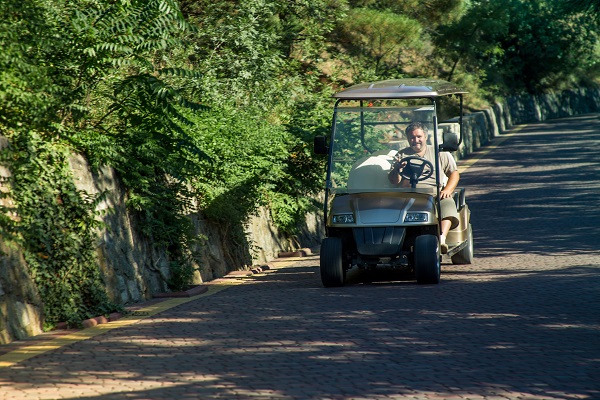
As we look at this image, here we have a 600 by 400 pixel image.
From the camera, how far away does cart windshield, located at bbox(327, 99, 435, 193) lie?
12.7 meters

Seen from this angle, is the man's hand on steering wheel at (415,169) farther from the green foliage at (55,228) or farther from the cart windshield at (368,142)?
the green foliage at (55,228)

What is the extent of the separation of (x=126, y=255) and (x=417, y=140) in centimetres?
405

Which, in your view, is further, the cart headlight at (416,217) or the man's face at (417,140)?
the man's face at (417,140)

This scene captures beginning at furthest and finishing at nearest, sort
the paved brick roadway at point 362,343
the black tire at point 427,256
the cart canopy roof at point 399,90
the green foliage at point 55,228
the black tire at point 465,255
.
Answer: the black tire at point 465,255, the cart canopy roof at point 399,90, the black tire at point 427,256, the green foliage at point 55,228, the paved brick roadway at point 362,343

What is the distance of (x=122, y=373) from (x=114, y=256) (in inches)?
145

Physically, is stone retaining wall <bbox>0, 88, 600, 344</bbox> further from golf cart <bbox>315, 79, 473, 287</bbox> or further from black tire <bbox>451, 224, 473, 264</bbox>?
black tire <bbox>451, 224, 473, 264</bbox>

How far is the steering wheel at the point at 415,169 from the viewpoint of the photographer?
1257cm

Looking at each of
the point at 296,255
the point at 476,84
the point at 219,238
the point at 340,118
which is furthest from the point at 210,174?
the point at 476,84

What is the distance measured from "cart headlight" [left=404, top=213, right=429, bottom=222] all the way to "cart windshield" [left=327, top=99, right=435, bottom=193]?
0.74m

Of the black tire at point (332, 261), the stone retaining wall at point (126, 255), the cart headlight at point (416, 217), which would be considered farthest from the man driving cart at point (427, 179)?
the stone retaining wall at point (126, 255)

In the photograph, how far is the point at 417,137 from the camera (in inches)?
498

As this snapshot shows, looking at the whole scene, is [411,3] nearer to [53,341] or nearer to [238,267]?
[238,267]

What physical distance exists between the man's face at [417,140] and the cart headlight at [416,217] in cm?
106

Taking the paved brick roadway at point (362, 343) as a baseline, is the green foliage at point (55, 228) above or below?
above
